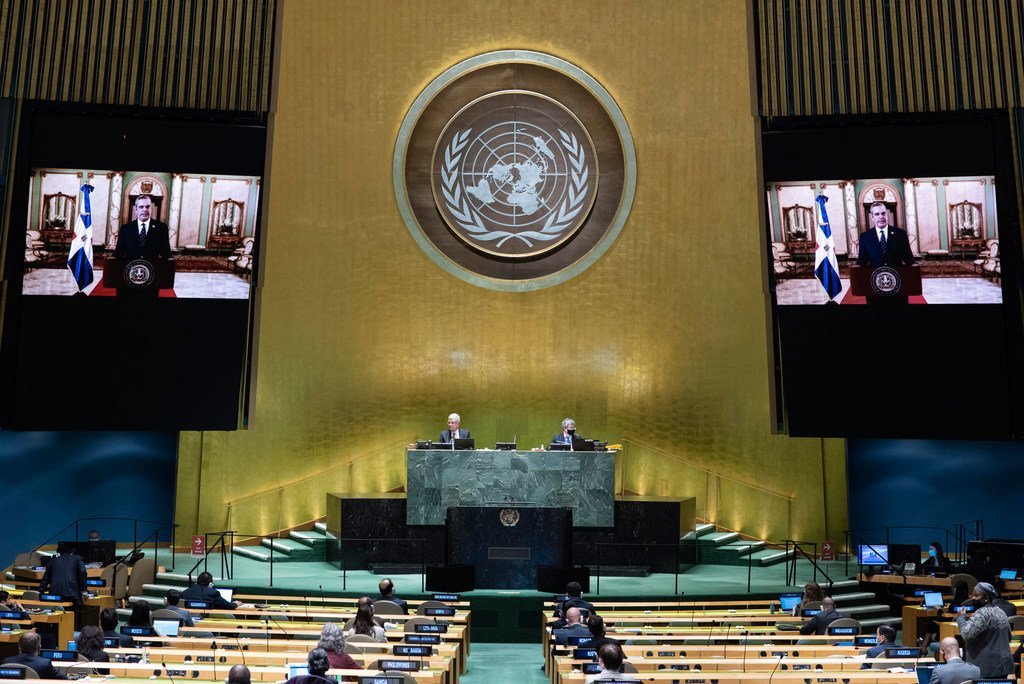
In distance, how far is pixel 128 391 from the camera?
14.2 m

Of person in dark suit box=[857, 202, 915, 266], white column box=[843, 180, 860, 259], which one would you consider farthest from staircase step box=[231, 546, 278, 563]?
person in dark suit box=[857, 202, 915, 266]

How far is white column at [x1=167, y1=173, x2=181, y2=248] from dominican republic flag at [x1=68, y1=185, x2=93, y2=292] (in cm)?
97

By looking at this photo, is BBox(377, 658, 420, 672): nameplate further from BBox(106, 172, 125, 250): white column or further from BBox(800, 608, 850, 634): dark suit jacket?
BBox(106, 172, 125, 250): white column

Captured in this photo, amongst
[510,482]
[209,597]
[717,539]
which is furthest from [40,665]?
[717,539]

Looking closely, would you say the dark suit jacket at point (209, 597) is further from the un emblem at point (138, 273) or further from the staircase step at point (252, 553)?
the un emblem at point (138, 273)

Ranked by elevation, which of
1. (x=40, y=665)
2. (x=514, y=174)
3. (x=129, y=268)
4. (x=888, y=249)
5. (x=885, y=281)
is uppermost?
(x=514, y=174)

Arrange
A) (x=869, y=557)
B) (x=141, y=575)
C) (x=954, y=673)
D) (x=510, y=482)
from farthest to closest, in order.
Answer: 1. (x=510, y=482)
2. (x=141, y=575)
3. (x=869, y=557)
4. (x=954, y=673)

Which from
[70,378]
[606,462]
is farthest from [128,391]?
[606,462]

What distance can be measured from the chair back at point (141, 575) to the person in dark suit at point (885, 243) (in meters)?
9.30

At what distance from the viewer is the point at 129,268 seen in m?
14.6

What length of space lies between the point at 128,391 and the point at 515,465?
4793mm

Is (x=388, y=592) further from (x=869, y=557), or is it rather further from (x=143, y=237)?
(x=143, y=237)

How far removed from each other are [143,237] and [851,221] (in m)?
8.83

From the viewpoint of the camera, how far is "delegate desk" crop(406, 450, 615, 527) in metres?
14.0
